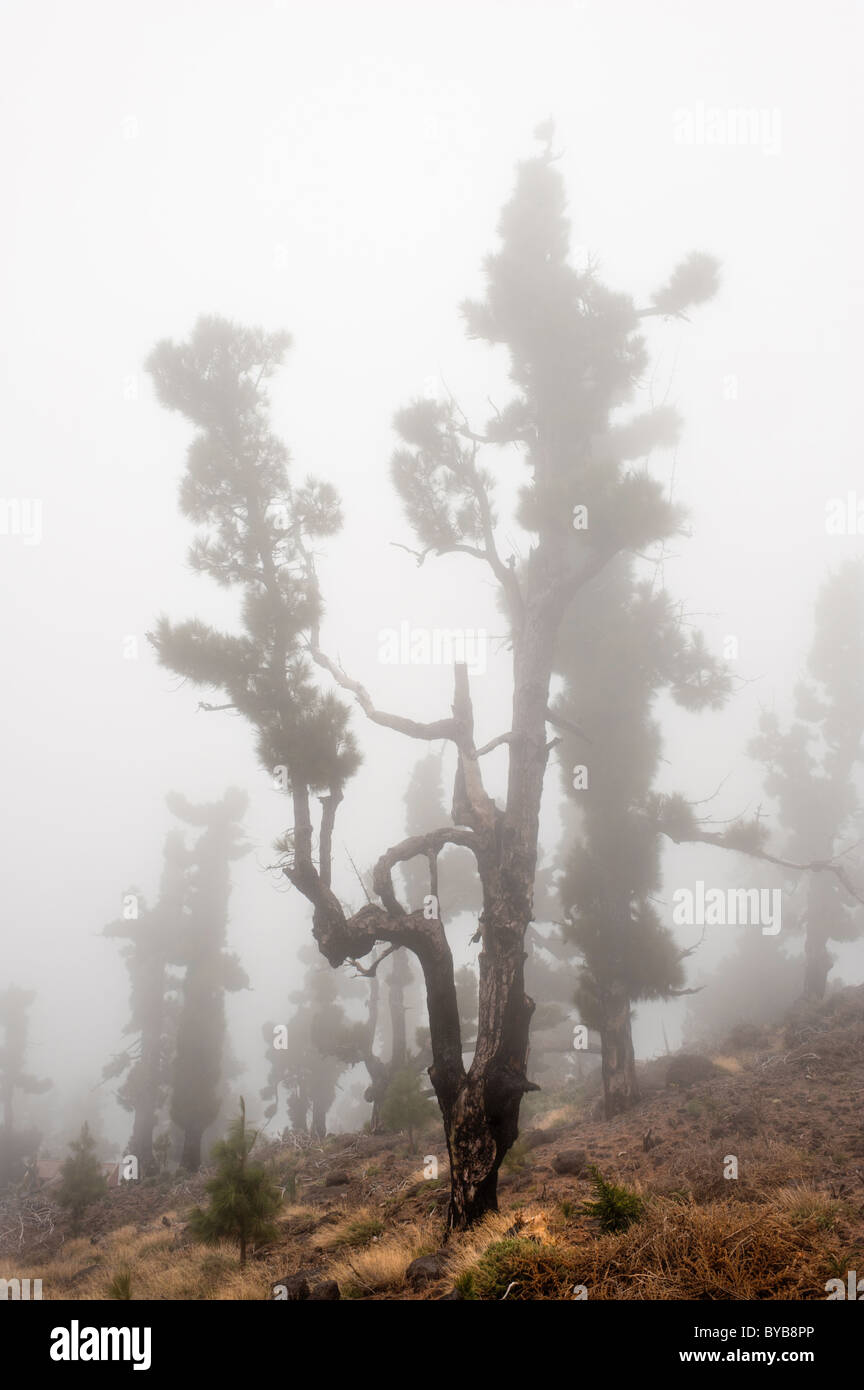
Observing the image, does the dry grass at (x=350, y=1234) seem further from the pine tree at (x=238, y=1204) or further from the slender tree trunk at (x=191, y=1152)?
the slender tree trunk at (x=191, y=1152)

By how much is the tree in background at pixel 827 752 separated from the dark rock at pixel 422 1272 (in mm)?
21856

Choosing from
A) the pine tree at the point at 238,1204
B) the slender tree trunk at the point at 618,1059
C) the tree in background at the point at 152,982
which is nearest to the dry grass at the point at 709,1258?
the pine tree at the point at 238,1204

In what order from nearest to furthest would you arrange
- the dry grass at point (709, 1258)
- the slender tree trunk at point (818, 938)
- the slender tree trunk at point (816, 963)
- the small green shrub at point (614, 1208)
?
the dry grass at point (709, 1258)
the small green shrub at point (614, 1208)
the slender tree trunk at point (816, 963)
the slender tree trunk at point (818, 938)

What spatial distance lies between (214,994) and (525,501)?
23729mm

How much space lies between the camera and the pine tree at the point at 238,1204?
8.70 meters

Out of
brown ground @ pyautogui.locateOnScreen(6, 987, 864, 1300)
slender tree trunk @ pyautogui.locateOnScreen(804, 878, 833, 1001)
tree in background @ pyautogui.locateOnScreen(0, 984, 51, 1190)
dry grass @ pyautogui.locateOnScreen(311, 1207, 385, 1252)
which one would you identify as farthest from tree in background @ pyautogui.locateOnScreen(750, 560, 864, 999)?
tree in background @ pyautogui.locateOnScreen(0, 984, 51, 1190)

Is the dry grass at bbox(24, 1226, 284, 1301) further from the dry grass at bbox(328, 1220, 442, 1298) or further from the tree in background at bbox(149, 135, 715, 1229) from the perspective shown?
the tree in background at bbox(149, 135, 715, 1229)

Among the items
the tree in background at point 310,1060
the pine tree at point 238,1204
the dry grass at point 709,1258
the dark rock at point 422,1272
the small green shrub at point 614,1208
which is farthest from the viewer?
the tree in background at point 310,1060

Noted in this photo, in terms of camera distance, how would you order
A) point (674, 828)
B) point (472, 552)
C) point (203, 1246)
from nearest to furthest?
1. point (203, 1246)
2. point (472, 552)
3. point (674, 828)

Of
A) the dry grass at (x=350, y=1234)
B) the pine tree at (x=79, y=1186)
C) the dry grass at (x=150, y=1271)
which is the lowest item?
the pine tree at (x=79, y=1186)

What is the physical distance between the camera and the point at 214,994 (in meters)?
26.0

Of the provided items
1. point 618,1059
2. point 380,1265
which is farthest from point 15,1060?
point 380,1265
